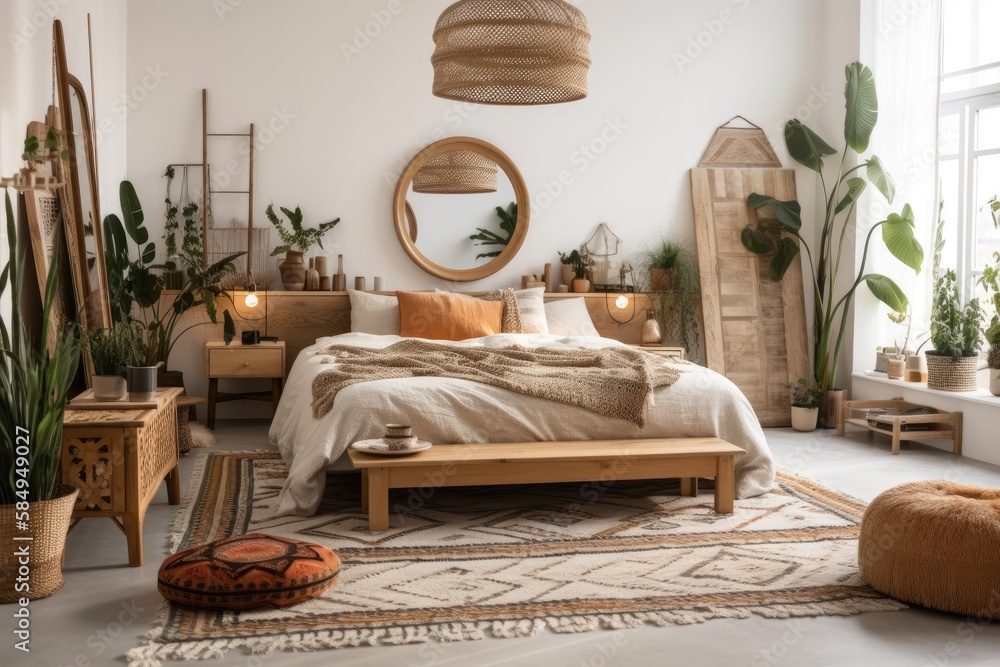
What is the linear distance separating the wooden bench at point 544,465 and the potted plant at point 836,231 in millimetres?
2701

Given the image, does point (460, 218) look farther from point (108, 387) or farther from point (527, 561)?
point (527, 561)

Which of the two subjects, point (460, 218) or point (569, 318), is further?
point (460, 218)

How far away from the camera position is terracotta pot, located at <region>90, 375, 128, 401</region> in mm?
3457

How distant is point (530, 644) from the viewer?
2584 mm

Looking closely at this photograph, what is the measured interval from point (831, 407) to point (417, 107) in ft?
11.5

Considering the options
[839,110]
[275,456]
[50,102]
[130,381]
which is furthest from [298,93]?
[839,110]

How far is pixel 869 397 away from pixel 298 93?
14.4ft

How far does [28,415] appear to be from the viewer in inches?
108

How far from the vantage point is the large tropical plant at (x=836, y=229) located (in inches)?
241

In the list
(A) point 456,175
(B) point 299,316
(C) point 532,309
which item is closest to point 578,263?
(C) point 532,309

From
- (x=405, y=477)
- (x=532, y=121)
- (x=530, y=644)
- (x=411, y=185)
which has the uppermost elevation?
(x=532, y=121)

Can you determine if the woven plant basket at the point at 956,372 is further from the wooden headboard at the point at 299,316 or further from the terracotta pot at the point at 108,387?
the terracotta pot at the point at 108,387

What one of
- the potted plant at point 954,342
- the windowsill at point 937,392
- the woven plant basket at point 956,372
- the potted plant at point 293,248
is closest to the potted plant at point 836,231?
the windowsill at point 937,392

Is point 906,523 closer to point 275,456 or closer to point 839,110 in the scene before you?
point 275,456
